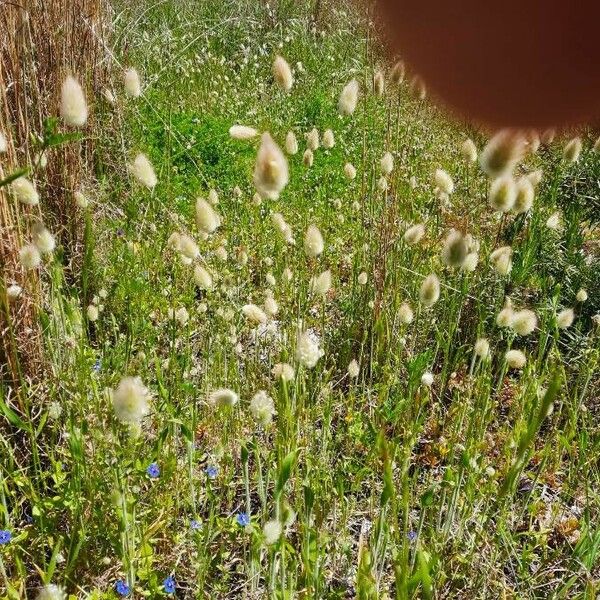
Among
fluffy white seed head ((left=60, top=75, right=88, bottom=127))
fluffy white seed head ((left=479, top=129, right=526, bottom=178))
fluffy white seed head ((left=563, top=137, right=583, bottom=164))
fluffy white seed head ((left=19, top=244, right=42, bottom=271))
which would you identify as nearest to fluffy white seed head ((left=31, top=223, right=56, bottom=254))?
fluffy white seed head ((left=19, top=244, right=42, bottom=271))

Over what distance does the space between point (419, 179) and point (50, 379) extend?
2.31 meters

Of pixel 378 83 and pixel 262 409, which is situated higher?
pixel 378 83

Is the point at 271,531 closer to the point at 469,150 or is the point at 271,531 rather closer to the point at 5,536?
the point at 5,536

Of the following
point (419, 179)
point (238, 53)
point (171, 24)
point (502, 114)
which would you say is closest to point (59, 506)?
point (502, 114)

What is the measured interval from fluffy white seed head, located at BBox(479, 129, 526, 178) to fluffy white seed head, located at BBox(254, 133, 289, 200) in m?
0.28

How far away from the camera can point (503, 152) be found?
1.60 feet

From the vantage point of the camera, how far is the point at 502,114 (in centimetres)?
29

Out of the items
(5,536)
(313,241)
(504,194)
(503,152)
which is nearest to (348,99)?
(313,241)

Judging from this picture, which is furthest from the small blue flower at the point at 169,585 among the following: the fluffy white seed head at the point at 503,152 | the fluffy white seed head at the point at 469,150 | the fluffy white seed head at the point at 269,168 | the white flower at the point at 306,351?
the fluffy white seed head at the point at 469,150

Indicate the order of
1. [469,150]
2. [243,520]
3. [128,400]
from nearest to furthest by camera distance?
[128,400], [243,520], [469,150]

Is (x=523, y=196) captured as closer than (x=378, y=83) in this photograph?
Yes

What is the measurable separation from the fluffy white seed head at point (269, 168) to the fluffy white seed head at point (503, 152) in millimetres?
277

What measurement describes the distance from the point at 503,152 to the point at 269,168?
1.35 feet

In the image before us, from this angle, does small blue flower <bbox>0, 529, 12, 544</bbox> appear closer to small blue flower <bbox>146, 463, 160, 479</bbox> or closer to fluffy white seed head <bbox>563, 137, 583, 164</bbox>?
small blue flower <bbox>146, 463, 160, 479</bbox>
